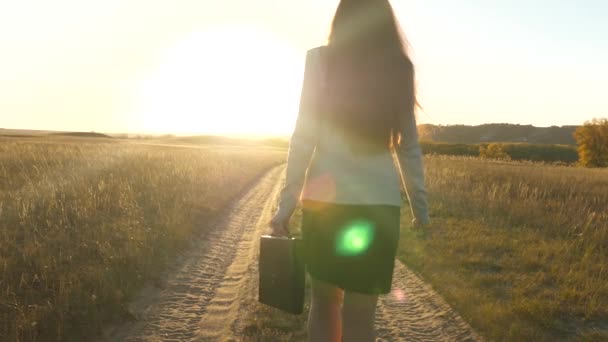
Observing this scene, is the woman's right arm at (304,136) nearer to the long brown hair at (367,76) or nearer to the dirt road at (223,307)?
the long brown hair at (367,76)

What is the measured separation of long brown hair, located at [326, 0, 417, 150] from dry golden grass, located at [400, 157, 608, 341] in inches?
119

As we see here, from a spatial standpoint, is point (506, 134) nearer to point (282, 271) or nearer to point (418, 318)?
point (418, 318)

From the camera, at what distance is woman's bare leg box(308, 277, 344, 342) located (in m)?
2.32

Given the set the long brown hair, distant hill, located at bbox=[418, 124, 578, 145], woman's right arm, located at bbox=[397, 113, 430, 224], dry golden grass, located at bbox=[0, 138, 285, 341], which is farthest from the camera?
distant hill, located at bbox=[418, 124, 578, 145]

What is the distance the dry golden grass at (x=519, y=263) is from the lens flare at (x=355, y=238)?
107 inches

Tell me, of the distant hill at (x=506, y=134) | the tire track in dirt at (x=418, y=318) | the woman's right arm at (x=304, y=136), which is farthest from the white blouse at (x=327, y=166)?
the distant hill at (x=506, y=134)

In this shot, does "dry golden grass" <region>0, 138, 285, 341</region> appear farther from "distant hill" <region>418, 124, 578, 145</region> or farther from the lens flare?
"distant hill" <region>418, 124, 578, 145</region>

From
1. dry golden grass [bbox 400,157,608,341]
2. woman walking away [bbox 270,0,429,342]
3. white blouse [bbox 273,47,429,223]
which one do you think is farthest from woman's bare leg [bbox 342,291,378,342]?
dry golden grass [bbox 400,157,608,341]

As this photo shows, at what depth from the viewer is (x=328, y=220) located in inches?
86.7

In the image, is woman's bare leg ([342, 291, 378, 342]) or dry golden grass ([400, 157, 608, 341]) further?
dry golden grass ([400, 157, 608, 341])

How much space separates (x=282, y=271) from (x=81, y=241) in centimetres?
482

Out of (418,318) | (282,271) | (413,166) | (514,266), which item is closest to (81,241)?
(418,318)

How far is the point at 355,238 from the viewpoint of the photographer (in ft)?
7.21

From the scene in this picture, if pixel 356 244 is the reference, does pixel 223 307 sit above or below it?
below
